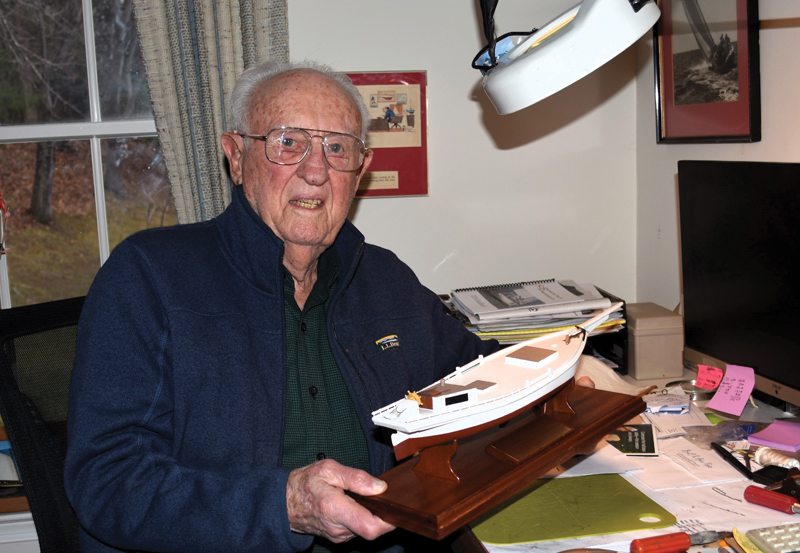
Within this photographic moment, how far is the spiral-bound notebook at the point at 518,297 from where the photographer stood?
6.23 ft

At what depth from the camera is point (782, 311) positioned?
4.48ft

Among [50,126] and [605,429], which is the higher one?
[50,126]

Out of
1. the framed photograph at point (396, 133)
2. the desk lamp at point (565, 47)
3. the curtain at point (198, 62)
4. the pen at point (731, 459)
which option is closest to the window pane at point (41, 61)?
the curtain at point (198, 62)

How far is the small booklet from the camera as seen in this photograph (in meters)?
1.36

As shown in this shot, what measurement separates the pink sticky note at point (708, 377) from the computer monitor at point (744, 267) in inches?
1.0

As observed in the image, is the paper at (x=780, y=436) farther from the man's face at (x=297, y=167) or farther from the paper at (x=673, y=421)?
the man's face at (x=297, y=167)

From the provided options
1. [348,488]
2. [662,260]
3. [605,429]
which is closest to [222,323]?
[348,488]

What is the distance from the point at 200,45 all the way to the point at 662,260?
5.37 feet

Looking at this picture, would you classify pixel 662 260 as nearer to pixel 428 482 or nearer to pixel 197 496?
pixel 428 482

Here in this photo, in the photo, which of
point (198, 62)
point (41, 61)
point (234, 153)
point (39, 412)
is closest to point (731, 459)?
point (234, 153)

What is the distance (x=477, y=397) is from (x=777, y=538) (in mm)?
501

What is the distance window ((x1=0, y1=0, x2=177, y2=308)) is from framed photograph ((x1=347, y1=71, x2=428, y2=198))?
2.50 ft

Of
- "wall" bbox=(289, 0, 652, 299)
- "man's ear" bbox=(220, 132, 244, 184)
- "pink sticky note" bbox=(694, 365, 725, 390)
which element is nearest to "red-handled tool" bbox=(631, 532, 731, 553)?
"pink sticky note" bbox=(694, 365, 725, 390)

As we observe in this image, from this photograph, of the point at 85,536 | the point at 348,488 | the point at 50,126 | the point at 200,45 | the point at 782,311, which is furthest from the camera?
the point at 50,126
